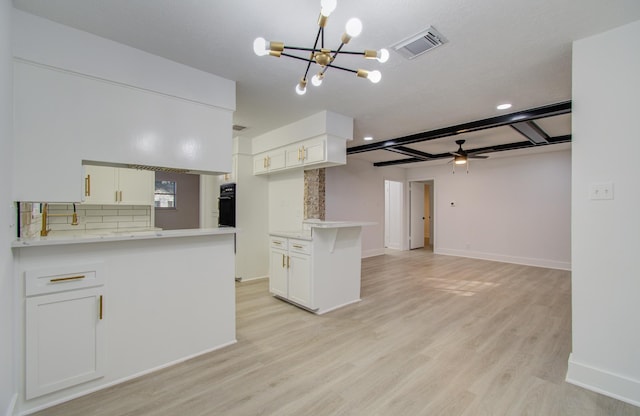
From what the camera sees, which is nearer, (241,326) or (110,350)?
Answer: (110,350)

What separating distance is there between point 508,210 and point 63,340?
307 inches

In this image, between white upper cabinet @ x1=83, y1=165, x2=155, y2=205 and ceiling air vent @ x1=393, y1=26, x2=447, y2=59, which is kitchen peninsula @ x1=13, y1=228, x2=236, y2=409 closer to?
white upper cabinet @ x1=83, y1=165, x2=155, y2=205

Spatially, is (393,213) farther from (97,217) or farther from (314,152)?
(97,217)

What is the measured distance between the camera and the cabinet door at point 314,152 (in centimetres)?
378

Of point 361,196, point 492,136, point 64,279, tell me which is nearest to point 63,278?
point 64,279

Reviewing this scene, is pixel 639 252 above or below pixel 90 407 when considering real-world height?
above

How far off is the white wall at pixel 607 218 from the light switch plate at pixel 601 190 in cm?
2

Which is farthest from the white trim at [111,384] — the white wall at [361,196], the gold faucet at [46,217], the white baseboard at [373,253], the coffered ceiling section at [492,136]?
the white baseboard at [373,253]

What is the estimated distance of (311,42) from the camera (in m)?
2.19

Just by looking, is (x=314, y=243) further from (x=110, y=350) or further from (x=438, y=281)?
(x=438, y=281)

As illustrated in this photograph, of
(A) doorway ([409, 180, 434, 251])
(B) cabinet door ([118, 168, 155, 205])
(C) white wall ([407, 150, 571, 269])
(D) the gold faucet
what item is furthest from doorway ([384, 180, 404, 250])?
(D) the gold faucet

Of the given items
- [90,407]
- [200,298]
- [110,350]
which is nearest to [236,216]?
[200,298]

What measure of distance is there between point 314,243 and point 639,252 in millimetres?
2669

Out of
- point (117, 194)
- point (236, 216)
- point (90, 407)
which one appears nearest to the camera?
point (90, 407)
